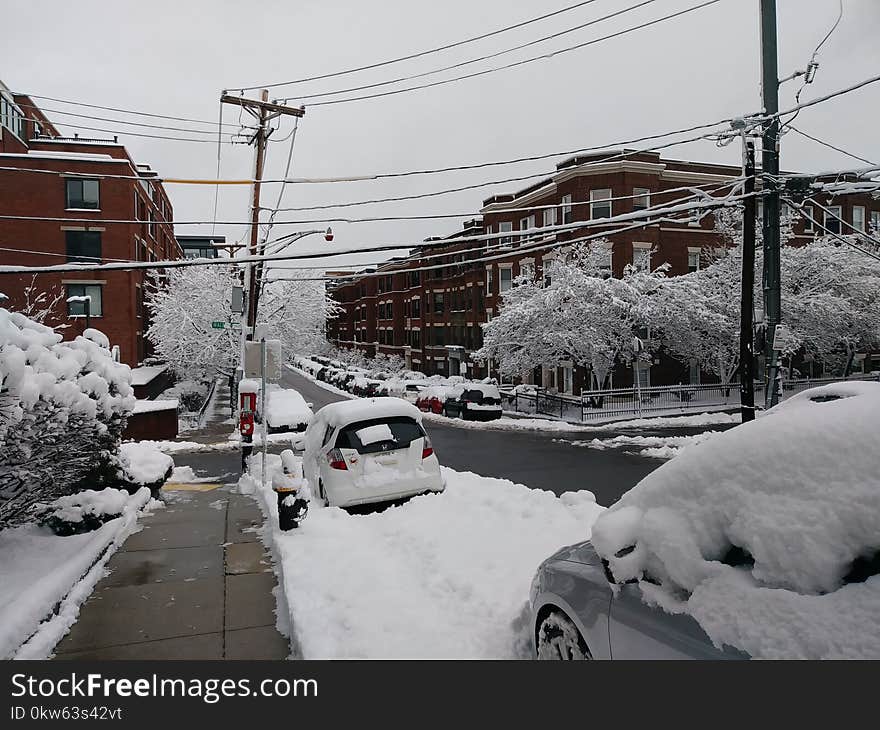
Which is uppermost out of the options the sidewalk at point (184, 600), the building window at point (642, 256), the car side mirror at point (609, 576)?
the building window at point (642, 256)

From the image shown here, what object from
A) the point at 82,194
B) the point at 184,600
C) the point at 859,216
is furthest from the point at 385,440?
the point at 859,216

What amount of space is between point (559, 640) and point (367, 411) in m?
5.65

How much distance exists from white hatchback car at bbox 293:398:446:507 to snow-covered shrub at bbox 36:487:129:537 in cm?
261

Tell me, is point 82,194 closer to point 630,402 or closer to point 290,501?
point 630,402

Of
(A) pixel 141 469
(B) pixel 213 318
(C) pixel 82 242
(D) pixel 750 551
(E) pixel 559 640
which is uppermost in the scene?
(C) pixel 82 242

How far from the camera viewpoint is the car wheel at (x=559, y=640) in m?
3.66

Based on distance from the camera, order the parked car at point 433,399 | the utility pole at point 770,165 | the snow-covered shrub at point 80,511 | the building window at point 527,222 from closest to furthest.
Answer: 1. the snow-covered shrub at point 80,511
2. the utility pole at point 770,165
3. the parked car at point 433,399
4. the building window at point 527,222

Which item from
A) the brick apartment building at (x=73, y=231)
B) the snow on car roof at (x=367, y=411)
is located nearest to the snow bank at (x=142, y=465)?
the snow on car roof at (x=367, y=411)

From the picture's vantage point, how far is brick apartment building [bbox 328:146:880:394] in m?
34.0

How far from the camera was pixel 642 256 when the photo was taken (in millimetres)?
32562

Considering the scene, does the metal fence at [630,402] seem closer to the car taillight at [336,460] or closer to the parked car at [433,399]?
the parked car at [433,399]

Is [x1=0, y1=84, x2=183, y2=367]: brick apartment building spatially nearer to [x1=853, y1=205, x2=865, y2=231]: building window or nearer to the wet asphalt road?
the wet asphalt road

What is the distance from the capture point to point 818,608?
257 centimetres

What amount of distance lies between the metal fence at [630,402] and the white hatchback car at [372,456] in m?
18.5
